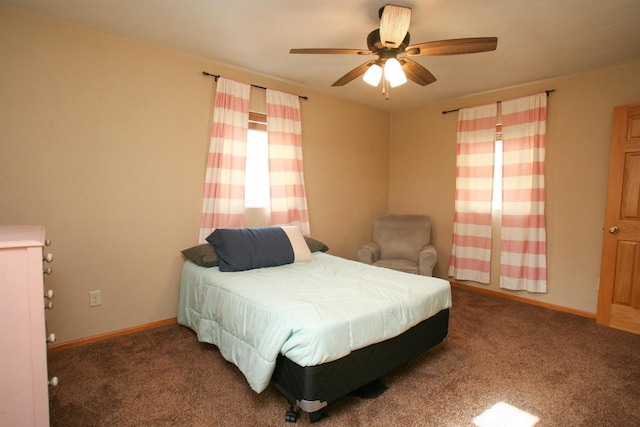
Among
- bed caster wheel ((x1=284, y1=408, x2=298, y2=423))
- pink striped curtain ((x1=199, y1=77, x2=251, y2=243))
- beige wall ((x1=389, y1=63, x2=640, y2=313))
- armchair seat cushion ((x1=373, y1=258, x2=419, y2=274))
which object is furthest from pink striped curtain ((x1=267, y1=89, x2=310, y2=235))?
beige wall ((x1=389, y1=63, x2=640, y2=313))

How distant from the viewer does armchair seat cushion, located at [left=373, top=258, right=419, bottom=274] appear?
347 cm

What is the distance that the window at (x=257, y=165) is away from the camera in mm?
3258

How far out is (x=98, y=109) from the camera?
241 cm

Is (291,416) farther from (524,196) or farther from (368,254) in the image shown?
(524,196)

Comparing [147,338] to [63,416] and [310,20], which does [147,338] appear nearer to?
[63,416]

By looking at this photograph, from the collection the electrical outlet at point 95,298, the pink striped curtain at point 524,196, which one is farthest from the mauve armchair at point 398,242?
the electrical outlet at point 95,298

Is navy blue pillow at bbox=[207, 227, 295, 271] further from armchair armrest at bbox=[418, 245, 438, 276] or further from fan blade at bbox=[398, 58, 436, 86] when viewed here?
fan blade at bbox=[398, 58, 436, 86]

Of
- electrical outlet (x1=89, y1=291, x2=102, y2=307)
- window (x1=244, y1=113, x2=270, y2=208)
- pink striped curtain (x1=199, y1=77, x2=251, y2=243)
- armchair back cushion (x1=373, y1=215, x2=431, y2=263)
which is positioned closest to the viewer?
electrical outlet (x1=89, y1=291, x2=102, y2=307)

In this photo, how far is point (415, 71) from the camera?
2188 mm

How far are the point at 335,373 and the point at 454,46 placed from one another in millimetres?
1932

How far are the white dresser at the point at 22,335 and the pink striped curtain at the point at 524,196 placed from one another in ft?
12.7

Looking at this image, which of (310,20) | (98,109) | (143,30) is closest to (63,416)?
(98,109)

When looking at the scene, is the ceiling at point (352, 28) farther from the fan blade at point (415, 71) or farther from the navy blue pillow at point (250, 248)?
the navy blue pillow at point (250, 248)

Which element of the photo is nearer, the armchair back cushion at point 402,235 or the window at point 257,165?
the window at point 257,165
